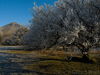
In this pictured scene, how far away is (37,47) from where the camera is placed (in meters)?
10.5

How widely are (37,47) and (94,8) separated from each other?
25.0 ft

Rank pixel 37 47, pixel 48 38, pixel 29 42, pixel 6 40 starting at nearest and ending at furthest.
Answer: pixel 48 38
pixel 37 47
pixel 29 42
pixel 6 40

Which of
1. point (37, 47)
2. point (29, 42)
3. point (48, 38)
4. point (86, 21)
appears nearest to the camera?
point (86, 21)

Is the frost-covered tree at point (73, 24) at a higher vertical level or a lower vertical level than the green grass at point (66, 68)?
higher

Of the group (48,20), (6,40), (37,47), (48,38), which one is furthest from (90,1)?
(6,40)

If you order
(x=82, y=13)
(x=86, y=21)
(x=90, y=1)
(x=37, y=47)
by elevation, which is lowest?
(x=37, y=47)

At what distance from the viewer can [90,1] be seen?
8859 mm

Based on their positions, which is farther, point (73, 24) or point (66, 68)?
point (66, 68)

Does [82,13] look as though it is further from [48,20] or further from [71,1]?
[48,20]

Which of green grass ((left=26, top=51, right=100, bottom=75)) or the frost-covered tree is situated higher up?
the frost-covered tree

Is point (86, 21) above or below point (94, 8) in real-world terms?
below

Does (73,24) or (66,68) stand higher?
(73,24)

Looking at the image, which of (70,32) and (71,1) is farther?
(71,1)

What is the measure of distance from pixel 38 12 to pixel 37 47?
447cm
